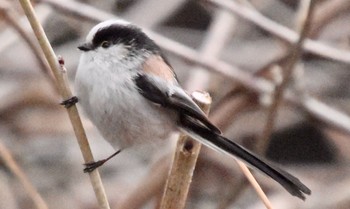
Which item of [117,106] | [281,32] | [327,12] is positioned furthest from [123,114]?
[327,12]

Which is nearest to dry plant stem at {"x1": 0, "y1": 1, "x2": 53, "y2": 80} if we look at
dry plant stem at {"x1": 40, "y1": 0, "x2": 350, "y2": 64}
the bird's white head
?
dry plant stem at {"x1": 40, "y1": 0, "x2": 350, "y2": 64}

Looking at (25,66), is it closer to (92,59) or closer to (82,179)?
(82,179)

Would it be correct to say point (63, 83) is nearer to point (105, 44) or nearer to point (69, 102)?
point (69, 102)

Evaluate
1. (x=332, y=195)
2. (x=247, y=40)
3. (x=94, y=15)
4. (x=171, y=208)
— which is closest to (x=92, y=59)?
(x=171, y=208)

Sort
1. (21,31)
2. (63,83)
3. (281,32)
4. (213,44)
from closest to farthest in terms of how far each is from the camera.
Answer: (63,83) → (21,31) → (281,32) → (213,44)

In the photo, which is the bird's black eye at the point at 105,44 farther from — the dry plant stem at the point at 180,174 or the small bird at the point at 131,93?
the dry plant stem at the point at 180,174

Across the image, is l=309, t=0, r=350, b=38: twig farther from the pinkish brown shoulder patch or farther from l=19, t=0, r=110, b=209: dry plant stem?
l=19, t=0, r=110, b=209: dry plant stem
